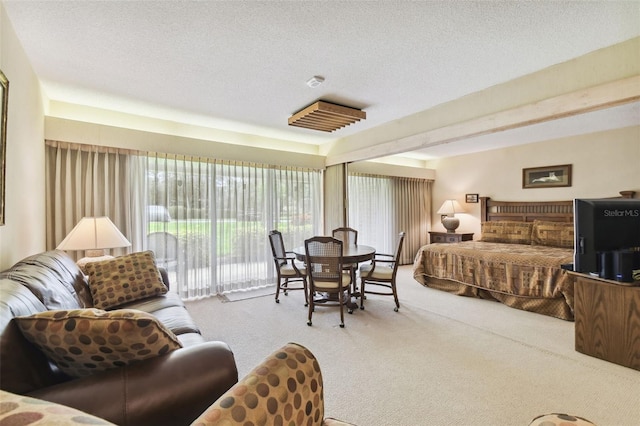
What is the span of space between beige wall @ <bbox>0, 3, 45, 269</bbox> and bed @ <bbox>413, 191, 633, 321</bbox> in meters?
4.76

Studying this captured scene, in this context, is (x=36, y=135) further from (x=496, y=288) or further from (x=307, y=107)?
(x=496, y=288)

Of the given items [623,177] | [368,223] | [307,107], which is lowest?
[368,223]

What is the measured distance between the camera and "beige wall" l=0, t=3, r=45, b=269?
197 cm

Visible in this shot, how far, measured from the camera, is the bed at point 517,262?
136 inches

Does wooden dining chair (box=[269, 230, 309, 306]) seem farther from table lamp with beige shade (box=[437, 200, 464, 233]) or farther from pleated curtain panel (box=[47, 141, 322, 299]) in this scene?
table lamp with beige shade (box=[437, 200, 464, 233])

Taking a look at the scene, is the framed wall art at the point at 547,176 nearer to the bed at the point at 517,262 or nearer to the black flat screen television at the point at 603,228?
the bed at the point at 517,262

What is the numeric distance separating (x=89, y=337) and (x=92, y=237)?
2.21 m

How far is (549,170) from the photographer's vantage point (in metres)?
5.15

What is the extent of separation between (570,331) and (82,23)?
5.01 meters

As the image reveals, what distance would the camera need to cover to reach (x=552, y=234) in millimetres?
4582

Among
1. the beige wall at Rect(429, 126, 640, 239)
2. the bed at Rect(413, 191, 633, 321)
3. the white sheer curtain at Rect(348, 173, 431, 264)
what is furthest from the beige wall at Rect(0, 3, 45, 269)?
the beige wall at Rect(429, 126, 640, 239)

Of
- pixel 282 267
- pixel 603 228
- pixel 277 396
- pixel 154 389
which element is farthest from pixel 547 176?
pixel 154 389

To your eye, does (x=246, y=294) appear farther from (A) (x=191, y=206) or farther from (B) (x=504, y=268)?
(B) (x=504, y=268)

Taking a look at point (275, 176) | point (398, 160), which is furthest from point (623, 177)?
point (275, 176)
